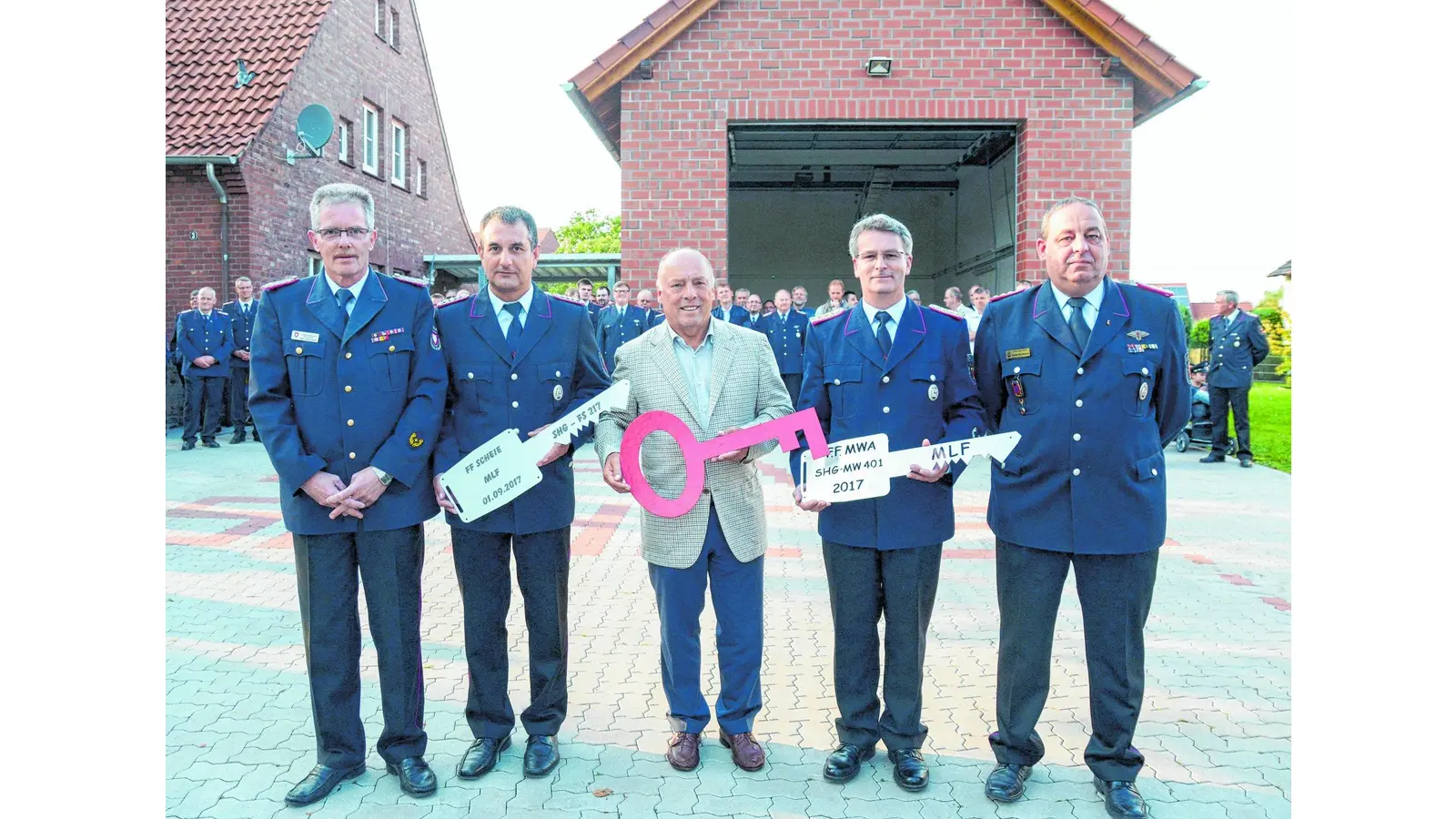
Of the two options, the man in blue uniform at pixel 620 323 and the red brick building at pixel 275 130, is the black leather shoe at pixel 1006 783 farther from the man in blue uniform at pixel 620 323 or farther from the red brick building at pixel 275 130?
the red brick building at pixel 275 130

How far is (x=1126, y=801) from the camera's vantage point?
346 cm

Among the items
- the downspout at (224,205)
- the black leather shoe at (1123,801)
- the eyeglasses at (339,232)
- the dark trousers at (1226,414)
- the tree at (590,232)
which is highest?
the tree at (590,232)

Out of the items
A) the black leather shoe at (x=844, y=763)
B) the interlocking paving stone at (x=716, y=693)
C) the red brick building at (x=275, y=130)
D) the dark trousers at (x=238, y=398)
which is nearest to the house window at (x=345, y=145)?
the red brick building at (x=275, y=130)

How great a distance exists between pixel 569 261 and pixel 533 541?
774 inches

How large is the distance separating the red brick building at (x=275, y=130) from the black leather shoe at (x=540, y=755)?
1525 centimetres

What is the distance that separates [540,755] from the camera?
385cm

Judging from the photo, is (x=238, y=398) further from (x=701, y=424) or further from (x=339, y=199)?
(x=701, y=424)

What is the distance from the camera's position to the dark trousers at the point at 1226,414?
12.7 m

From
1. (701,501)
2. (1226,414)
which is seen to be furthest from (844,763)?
(1226,414)

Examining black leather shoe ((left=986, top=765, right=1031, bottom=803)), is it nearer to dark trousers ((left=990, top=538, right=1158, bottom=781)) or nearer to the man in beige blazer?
dark trousers ((left=990, top=538, right=1158, bottom=781))

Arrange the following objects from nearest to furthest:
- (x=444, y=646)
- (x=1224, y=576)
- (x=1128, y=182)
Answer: (x=444, y=646), (x=1224, y=576), (x=1128, y=182)

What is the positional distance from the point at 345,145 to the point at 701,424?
19845 millimetres
